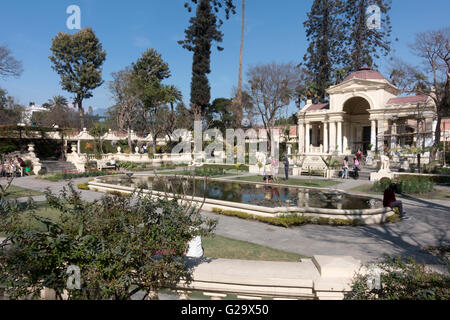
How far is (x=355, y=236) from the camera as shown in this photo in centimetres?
800

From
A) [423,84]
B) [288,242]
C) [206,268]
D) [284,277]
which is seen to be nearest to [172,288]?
[206,268]

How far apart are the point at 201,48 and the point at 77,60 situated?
23029 millimetres

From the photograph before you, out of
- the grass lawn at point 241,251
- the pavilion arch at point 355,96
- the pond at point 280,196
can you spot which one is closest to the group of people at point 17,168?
the pond at point 280,196

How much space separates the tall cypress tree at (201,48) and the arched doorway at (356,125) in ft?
59.4

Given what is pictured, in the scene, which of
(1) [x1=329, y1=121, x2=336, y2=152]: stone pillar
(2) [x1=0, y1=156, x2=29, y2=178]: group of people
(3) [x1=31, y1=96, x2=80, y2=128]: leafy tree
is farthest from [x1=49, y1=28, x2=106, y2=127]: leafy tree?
(1) [x1=329, y1=121, x2=336, y2=152]: stone pillar

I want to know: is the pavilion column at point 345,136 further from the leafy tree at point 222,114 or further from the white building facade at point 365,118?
the leafy tree at point 222,114

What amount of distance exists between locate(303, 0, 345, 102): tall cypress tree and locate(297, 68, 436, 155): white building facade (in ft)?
30.4

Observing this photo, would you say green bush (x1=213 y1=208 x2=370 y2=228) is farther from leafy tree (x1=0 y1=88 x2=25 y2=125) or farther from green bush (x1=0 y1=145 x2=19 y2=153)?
leafy tree (x1=0 y1=88 x2=25 y2=125)

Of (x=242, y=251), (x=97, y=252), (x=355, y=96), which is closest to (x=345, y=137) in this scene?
(x=355, y=96)

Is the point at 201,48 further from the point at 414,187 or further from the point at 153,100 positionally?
the point at 414,187

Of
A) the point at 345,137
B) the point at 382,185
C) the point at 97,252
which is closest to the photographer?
the point at 97,252

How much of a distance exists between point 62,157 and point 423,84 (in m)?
33.5

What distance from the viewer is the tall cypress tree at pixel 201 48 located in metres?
40.8
